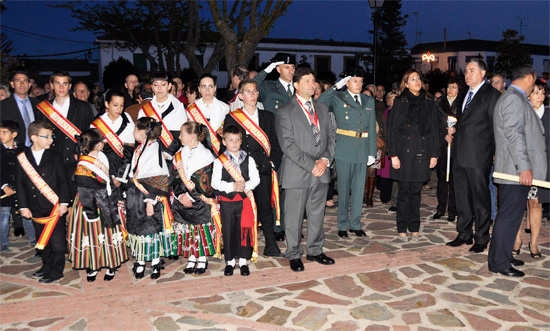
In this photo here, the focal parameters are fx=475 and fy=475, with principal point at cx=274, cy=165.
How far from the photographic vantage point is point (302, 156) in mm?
5469

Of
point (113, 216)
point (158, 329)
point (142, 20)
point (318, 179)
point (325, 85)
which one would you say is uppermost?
point (142, 20)

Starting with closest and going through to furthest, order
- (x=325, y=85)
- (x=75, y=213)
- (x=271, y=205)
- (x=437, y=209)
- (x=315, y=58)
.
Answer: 1. (x=75, y=213)
2. (x=271, y=205)
3. (x=437, y=209)
4. (x=325, y=85)
5. (x=315, y=58)

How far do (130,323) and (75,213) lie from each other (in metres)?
1.64

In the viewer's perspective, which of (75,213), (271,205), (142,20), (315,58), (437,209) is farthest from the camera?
(315,58)

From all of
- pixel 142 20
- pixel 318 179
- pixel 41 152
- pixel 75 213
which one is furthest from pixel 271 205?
pixel 142 20

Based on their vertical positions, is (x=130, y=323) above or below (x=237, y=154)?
below

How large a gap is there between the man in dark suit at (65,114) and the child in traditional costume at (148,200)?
4.21 ft

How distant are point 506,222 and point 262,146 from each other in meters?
2.93

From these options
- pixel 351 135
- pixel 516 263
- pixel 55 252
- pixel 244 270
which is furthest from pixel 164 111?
pixel 516 263

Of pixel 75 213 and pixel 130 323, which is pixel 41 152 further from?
pixel 130 323

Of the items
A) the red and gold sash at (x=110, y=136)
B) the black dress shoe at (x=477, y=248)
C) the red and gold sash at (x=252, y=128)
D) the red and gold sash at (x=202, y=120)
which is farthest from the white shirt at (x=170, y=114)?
the black dress shoe at (x=477, y=248)

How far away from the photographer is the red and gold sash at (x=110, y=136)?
5.61 metres

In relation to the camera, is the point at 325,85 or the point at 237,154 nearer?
the point at 237,154

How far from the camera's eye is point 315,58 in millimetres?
49531
